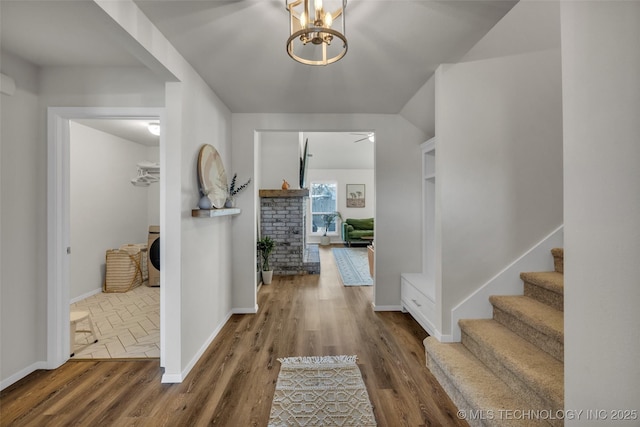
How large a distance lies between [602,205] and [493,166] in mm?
1369

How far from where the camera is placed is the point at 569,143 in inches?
36.7

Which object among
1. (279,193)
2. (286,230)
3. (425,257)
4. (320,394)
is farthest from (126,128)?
(425,257)

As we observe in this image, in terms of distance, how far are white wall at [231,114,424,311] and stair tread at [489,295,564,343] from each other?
1.24m

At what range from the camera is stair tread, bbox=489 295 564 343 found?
1.46m

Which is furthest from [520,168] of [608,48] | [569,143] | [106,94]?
[106,94]

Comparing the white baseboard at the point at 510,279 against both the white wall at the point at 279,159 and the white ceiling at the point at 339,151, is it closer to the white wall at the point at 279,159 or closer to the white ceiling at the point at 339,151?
the white wall at the point at 279,159

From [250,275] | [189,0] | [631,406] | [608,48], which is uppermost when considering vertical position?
[189,0]

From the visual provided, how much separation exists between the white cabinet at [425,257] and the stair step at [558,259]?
965 mm

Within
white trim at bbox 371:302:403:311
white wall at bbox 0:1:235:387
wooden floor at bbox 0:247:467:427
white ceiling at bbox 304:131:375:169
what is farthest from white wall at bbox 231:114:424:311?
white ceiling at bbox 304:131:375:169

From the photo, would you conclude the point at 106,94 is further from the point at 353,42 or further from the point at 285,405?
the point at 285,405

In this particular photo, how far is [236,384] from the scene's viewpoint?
6.01ft

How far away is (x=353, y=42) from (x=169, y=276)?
82.2 inches

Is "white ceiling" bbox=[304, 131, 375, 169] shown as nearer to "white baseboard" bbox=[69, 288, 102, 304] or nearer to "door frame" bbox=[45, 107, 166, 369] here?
"door frame" bbox=[45, 107, 166, 369]

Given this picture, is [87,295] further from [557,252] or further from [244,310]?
[557,252]
